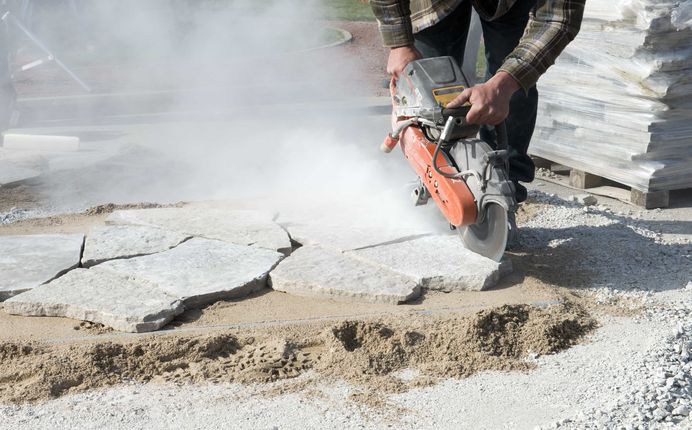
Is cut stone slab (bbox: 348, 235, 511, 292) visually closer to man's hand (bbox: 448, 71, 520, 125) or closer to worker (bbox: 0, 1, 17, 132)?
man's hand (bbox: 448, 71, 520, 125)

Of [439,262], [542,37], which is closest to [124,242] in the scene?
[439,262]

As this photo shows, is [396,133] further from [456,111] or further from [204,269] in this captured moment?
[204,269]

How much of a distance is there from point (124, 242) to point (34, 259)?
0.38 metres

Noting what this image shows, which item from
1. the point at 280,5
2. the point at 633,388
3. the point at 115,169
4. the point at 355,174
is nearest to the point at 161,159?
the point at 115,169

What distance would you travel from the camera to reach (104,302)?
10.4ft

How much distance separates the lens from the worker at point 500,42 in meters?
3.39

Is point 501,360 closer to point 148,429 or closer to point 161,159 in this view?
point 148,429

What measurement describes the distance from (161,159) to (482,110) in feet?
10.3

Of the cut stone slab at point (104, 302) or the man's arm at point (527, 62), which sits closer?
the cut stone slab at point (104, 302)

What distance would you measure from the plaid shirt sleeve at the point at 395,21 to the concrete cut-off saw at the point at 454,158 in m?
0.16

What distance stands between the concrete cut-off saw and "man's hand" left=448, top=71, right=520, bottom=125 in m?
0.07

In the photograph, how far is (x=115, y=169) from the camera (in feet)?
18.6

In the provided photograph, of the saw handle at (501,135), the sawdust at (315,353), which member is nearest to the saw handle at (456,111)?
the saw handle at (501,135)

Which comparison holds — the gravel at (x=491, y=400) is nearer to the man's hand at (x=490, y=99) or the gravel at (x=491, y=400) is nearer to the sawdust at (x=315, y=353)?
the sawdust at (x=315, y=353)
